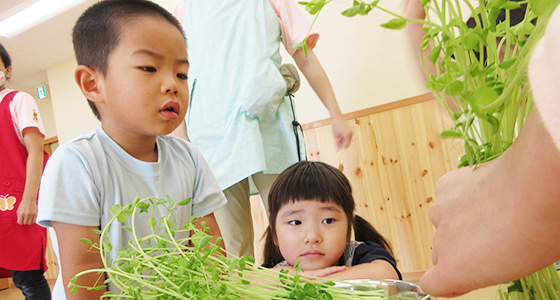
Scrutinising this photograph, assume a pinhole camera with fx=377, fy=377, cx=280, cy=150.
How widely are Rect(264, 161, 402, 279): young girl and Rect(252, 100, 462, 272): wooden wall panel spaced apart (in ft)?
3.83

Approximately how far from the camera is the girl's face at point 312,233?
982 mm

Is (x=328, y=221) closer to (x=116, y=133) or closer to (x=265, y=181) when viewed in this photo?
(x=265, y=181)

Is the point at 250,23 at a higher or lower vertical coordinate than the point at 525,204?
higher

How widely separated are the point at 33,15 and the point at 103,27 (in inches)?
130

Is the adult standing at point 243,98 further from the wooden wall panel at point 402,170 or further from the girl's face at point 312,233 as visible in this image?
the wooden wall panel at point 402,170

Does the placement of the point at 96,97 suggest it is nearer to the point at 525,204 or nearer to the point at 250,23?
the point at 250,23

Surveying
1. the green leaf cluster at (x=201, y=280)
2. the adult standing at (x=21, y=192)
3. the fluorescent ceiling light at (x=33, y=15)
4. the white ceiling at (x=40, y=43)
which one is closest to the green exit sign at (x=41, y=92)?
the white ceiling at (x=40, y=43)

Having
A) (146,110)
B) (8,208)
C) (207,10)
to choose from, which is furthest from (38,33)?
(146,110)

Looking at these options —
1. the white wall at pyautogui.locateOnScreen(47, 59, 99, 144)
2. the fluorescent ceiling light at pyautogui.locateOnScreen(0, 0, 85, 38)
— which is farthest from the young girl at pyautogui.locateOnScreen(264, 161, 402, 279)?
the white wall at pyautogui.locateOnScreen(47, 59, 99, 144)

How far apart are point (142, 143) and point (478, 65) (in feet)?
2.69

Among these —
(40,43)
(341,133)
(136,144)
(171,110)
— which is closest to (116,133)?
(136,144)

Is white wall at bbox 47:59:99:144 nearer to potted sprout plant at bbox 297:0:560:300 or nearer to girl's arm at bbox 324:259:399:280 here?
girl's arm at bbox 324:259:399:280

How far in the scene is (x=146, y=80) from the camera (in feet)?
2.69

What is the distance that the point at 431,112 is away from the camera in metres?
2.18
